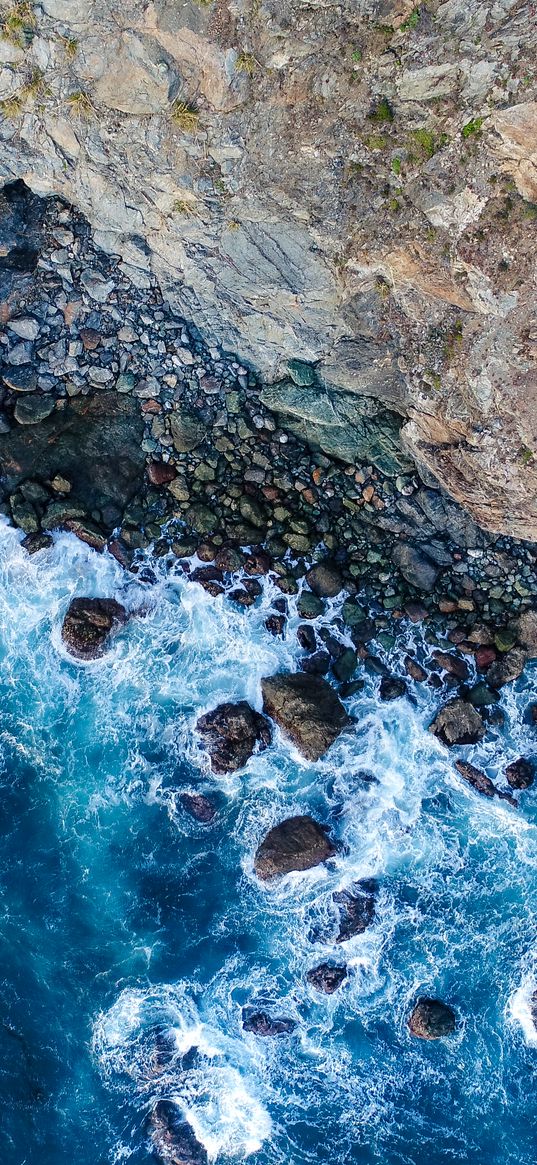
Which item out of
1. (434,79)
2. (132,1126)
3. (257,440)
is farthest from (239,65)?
(132,1126)

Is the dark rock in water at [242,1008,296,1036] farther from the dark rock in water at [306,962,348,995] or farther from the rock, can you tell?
the rock

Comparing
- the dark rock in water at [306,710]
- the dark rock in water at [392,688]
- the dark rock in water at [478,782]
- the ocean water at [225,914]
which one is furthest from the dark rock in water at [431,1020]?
the dark rock in water at [392,688]

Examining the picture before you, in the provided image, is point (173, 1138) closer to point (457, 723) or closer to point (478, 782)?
point (478, 782)

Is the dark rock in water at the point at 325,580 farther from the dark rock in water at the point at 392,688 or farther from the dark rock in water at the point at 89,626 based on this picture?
the dark rock in water at the point at 89,626

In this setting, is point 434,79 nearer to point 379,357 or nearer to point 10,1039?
point 379,357

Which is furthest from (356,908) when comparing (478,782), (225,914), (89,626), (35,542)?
(35,542)
